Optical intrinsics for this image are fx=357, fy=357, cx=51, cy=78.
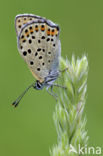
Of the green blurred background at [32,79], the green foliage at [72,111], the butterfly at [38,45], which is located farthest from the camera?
the green blurred background at [32,79]

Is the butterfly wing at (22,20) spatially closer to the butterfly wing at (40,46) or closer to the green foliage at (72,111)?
A: the butterfly wing at (40,46)

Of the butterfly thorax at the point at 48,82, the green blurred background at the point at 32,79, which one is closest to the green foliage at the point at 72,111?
the butterfly thorax at the point at 48,82

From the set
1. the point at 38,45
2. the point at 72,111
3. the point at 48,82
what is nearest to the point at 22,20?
the point at 38,45

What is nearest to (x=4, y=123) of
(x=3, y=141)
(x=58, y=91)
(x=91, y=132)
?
(x=3, y=141)

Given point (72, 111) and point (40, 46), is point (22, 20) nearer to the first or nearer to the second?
point (40, 46)

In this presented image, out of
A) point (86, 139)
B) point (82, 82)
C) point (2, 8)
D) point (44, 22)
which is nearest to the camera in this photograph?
point (86, 139)

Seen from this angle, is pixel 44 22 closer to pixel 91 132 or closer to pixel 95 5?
pixel 91 132
